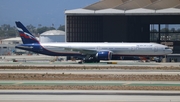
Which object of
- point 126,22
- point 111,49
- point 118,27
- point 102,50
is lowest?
point 102,50

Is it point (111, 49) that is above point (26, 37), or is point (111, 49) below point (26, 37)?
below

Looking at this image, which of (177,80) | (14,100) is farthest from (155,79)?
(14,100)

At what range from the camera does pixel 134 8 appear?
8850 centimetres

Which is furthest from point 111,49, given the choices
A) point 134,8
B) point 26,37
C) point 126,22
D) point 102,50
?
point 134,8

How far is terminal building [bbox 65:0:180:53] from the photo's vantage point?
8444cm

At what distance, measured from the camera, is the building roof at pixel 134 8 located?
8344 cm

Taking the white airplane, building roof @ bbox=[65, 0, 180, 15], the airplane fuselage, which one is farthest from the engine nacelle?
building roof @ bbox=[65, 0, 180, 15]

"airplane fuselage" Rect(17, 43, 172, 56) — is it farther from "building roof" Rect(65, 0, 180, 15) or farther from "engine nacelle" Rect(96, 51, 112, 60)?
"building roof" Rect(65, 0, 180, 15)

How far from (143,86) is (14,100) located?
451 inches

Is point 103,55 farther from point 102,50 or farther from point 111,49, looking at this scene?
point 111,49

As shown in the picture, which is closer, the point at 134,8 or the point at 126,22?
the point at 126,22

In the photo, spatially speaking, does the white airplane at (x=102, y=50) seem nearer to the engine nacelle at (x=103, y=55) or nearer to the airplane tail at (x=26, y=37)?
the engine nacelle at (x=103, y=55)

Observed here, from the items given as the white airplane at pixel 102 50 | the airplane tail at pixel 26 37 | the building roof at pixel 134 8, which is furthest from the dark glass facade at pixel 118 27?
the white airplane at pixel 102 50

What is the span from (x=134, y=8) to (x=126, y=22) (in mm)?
3811
